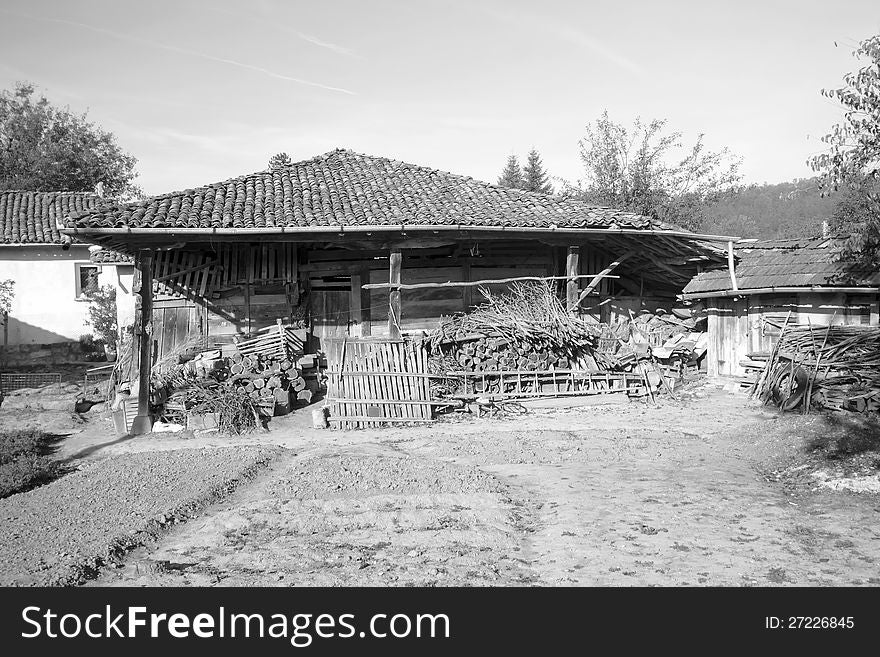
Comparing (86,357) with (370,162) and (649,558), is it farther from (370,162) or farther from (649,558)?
(649,558)

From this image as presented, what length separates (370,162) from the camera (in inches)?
672

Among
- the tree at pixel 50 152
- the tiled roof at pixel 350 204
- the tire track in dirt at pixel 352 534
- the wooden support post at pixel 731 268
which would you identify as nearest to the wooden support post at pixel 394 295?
the tiled roof at pixel 350 204

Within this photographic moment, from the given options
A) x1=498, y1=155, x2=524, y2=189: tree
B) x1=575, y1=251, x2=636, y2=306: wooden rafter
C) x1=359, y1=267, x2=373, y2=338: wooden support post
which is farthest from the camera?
x1=498, y1=155, x2=524, y2=189: tree

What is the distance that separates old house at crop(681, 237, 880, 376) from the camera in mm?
12398

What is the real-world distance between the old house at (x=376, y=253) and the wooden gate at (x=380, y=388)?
0.88 m

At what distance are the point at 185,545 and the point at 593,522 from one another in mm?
3561

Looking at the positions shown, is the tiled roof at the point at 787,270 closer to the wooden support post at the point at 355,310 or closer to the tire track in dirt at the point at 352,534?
the wooden support post at the point at 355,310

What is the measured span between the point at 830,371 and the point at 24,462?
12.1 meters

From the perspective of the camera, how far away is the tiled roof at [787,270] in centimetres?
1238

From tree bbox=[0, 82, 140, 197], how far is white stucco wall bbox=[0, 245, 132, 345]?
9.98 metres

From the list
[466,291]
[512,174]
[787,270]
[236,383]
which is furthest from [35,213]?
[512,174]

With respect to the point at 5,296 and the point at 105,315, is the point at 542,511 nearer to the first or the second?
the point at 105,315

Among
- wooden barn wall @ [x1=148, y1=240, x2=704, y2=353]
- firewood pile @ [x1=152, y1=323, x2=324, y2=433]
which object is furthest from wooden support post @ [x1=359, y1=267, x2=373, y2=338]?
firewood pile @ [x1=152, y1=323, x2=324, y2=433]

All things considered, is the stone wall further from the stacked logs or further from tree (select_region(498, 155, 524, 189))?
tree (select_region(498, 155, 524, 189))
